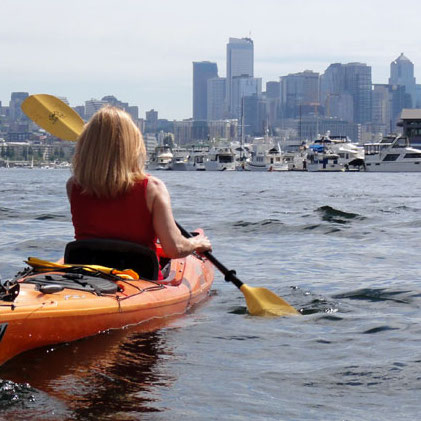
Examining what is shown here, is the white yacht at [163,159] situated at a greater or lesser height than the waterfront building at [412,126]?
lesser

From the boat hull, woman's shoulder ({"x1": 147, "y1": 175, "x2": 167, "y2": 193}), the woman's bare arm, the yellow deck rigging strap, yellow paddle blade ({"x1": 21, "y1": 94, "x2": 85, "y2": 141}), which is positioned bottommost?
the boat hull

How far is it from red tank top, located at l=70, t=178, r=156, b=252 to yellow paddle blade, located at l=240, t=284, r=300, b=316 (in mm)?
1584

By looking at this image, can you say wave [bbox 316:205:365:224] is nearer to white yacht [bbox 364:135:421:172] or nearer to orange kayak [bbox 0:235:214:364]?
orange kayak [bbox 0:235:214:364]

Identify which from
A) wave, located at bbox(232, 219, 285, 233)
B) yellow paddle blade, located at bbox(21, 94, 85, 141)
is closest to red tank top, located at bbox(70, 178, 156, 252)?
yellow paddle blade, located at bbox(21, 94, 85, 141)

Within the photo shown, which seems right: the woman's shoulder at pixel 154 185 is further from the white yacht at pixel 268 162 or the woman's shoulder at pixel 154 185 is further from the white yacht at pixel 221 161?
the white yacht at pixel 221 161

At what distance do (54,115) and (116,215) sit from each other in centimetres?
298

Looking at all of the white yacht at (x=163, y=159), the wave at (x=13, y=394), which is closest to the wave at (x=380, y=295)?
the wave at (x=13, y=394)

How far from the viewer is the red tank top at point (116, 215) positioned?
5949 mm

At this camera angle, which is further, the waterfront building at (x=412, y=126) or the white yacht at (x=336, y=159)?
the waterfront building at (x=412, y=126)

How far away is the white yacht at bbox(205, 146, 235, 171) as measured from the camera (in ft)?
367

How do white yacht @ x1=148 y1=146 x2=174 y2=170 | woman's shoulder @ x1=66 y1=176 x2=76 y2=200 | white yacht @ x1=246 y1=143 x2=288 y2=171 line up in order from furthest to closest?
white yacht @ x1=148 y1=146 x2=174 y2=170
white yacht @ x1=246 y1=143 x2=288 y2=171
woman's shoulder @ x1=66 y1=176 x2=76 y2=200

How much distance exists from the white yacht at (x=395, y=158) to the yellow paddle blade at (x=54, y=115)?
85.4 metres

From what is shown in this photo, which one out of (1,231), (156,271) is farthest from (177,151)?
(156,271)

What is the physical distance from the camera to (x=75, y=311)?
17.9 ft
